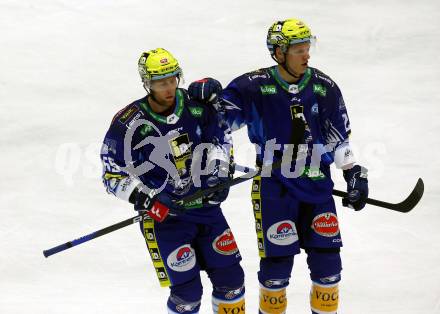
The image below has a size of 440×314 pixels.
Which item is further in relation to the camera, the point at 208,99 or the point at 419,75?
the point at 419,75

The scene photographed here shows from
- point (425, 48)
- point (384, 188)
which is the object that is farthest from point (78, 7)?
point (384, 188)

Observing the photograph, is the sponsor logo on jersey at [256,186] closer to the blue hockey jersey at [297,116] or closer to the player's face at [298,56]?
the blue hockey jersey at [297,116]

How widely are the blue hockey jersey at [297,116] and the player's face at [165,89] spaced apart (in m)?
0.54

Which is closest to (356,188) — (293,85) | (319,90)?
(319,90)

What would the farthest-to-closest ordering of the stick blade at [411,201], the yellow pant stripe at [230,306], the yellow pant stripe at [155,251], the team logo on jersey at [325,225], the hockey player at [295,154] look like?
1. the stick blade at [411,201]
2. the team logo on jersey at [325,225]
3. the hockey player at [295,154]
4. the yellow pant stripe at [230,306]
5. the yellow pant stripe at [155,251]

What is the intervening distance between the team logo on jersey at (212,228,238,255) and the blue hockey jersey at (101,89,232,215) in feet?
0.83

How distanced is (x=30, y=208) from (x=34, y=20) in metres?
4.97

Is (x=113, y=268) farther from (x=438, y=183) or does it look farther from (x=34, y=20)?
→ (x=34, y=20)

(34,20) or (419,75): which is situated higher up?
(34,20)

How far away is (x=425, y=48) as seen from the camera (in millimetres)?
13352

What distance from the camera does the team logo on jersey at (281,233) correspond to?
6.86m

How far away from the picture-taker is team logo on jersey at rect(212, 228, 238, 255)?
654cm

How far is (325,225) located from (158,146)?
1.38 m

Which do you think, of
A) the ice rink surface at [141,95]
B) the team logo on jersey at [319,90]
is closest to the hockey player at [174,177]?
the team logo on jersey at [319,90]
